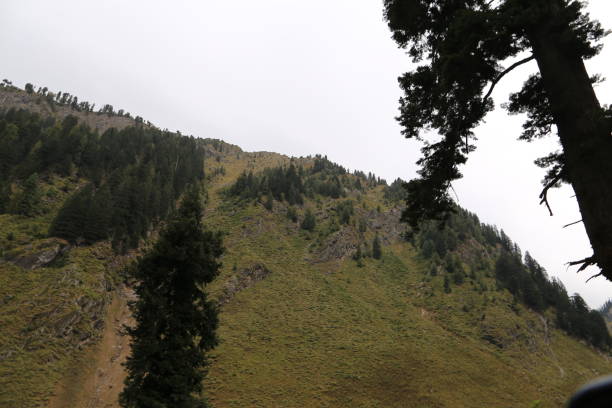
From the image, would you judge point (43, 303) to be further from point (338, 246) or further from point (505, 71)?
point (338, 246)

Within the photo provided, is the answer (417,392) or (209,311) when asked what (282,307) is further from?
(209,311)

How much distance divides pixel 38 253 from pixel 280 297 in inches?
1355

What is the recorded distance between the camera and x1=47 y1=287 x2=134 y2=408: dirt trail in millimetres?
29688

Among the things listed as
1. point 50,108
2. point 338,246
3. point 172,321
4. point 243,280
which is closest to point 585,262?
point 172,321

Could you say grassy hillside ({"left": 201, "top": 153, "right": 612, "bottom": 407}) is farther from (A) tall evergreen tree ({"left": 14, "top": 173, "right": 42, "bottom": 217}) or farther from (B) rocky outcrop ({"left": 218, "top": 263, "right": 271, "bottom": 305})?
(A) tall evergreen tree ({"left": 14, "top": 173, "right": 42, "bottom": 217})

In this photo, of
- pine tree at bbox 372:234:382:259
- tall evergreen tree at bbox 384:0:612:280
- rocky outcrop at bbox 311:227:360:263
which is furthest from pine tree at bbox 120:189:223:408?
pine tree at bbox 372:234:382:259

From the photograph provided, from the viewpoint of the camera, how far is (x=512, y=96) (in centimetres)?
840

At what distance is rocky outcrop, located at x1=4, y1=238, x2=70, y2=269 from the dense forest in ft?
8.68

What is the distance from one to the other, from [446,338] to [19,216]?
69.7 metres

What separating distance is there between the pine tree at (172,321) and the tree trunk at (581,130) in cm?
1449

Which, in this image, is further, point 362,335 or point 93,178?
point 93,178

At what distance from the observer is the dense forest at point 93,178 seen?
5259 cm

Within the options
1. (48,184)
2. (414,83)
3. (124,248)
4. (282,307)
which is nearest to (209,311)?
(414,83)

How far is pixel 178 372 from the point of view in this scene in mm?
14953
